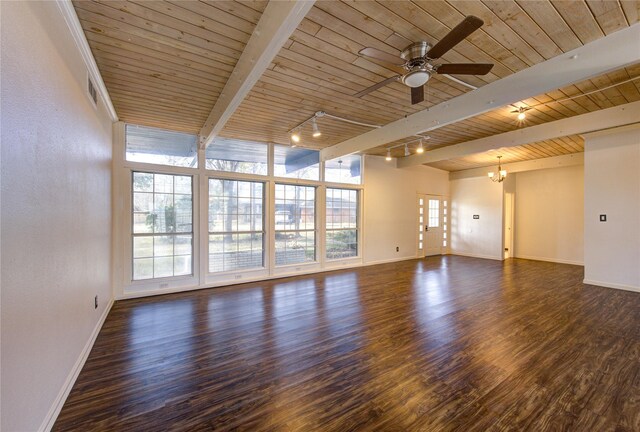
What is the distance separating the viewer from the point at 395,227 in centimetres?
782

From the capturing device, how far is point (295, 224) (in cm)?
618

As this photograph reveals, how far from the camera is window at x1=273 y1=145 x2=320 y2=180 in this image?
19.4 feet

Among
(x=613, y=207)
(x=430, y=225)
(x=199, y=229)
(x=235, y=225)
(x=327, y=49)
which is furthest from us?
(x=430, y=225)

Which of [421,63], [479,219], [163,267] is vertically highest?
[421,63]

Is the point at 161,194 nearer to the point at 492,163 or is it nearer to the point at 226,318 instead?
the point at 226,318

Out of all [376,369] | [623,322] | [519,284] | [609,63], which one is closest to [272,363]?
[376,369]

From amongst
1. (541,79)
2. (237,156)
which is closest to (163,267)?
(237,156)

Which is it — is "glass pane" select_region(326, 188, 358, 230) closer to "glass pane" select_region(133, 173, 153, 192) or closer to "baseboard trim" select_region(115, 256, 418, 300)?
"baseboard trim" select_region(115, 256, 418, 300)

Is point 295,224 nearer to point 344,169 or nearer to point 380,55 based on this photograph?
point 344,169

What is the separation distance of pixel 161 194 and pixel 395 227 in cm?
592

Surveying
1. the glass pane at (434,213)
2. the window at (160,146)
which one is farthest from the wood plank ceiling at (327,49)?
the glass pane at (434,213)

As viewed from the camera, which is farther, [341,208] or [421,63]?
[341,208]

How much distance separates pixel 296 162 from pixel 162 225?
9.98 ft

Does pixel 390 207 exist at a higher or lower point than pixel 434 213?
higher
